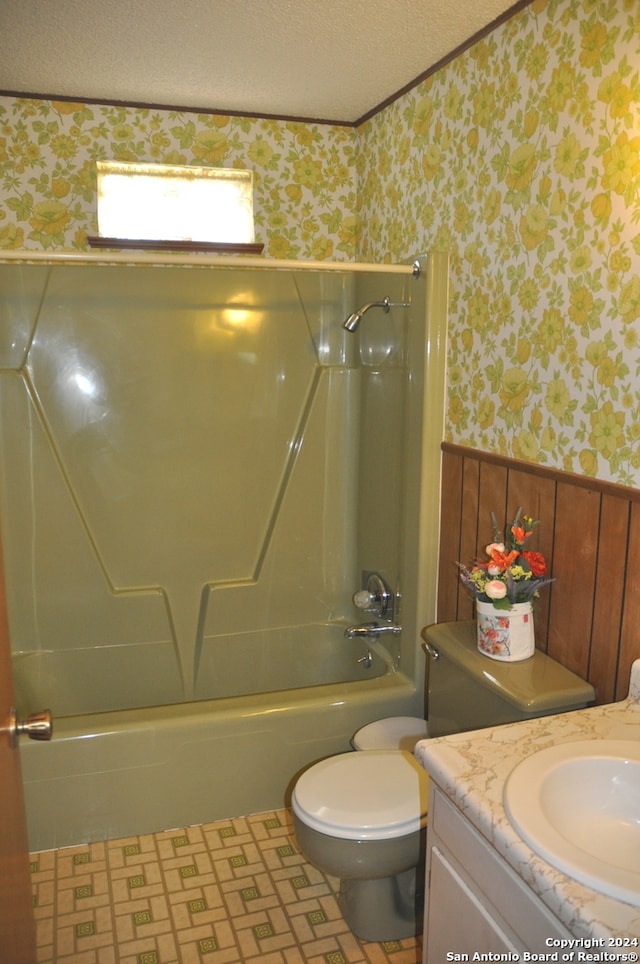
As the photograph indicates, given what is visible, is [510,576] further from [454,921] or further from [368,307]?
[368,307]

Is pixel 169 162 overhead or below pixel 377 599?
overhead

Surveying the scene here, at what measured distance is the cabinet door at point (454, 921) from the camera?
1.22 metres

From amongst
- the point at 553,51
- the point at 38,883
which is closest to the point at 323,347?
the point at 553,51

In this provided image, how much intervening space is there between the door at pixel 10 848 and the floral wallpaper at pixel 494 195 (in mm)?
1353

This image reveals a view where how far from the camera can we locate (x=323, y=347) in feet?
10.3

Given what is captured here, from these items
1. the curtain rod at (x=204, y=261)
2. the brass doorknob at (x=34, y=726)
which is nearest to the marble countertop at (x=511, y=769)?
the brass doorknob at (x=34, y=726)

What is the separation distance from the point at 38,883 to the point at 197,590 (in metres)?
1.21

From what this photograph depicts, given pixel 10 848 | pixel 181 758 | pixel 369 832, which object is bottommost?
pixel 181 758

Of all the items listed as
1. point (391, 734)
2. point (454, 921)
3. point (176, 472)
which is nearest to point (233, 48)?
point (176, 472)

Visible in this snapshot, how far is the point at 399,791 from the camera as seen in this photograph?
1933mm

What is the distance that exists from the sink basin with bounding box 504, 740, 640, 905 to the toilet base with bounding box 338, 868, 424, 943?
0.86 metres

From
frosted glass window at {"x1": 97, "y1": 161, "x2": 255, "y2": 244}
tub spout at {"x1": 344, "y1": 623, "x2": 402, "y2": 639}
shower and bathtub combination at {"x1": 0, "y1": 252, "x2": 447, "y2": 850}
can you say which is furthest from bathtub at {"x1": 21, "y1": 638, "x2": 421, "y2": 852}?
frosted glass window at {"x1": 97, "y1": 161, "x2": 255, "y2": 244}

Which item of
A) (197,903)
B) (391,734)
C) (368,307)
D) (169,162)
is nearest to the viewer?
(197,903)

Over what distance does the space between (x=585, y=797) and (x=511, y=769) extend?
0.45 feet
